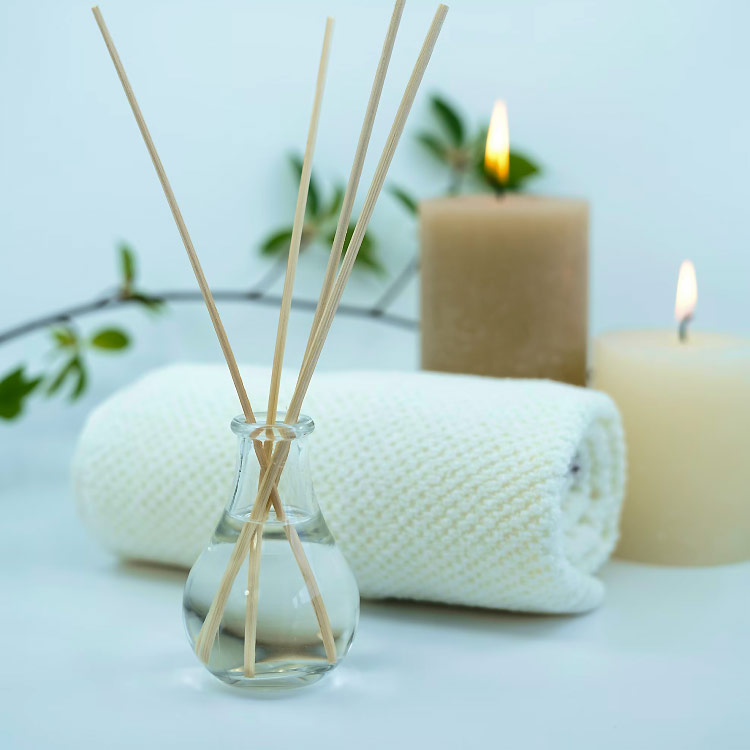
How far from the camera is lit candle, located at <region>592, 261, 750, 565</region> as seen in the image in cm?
57

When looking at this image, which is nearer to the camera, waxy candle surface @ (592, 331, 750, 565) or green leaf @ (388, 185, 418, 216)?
waxy candle surface @ (592, 331, 750, 565)

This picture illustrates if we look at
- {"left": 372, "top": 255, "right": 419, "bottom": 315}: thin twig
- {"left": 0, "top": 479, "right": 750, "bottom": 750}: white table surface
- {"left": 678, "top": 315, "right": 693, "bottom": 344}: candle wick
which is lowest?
{"left": 0, "top": 479, "right": 750, "bottom": 750}: white table surface

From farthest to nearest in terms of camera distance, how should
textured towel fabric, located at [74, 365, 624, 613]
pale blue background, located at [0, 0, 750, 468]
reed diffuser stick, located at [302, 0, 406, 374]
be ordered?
pale blue background, located at [0, 0, 750, 468], textured towel fabric, located at [74, 365, 624, 613], reed diffuser stick, located at [302, 0, 406, 374]

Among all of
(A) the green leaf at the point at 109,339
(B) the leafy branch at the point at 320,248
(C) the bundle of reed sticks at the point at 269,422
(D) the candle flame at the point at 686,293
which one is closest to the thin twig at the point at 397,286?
(B) the leafy branch at the point at 320,248

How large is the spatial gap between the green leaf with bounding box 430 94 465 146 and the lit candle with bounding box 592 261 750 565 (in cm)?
35

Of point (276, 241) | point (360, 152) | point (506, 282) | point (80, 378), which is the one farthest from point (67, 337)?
point (360, 152)

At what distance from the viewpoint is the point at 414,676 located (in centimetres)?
46

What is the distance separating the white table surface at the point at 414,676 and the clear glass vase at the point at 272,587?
0.02 m

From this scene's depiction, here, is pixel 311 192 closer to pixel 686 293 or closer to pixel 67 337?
pixel 67 337

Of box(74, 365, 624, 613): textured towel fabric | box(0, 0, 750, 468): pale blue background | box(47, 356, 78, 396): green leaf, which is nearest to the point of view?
box(74, 365, 624, 613): textured towel fabric

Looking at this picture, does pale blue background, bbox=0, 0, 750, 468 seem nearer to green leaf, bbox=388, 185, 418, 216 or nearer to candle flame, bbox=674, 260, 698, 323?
green leaf, bbox=388, 185, 418, 216

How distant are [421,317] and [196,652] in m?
0.29

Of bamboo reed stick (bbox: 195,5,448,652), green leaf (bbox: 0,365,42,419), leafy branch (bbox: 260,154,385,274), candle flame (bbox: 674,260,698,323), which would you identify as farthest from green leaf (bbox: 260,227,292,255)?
bamboo reed stick (bbox: 195,5,448,652)

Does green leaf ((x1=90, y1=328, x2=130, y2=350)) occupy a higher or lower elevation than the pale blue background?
lower
